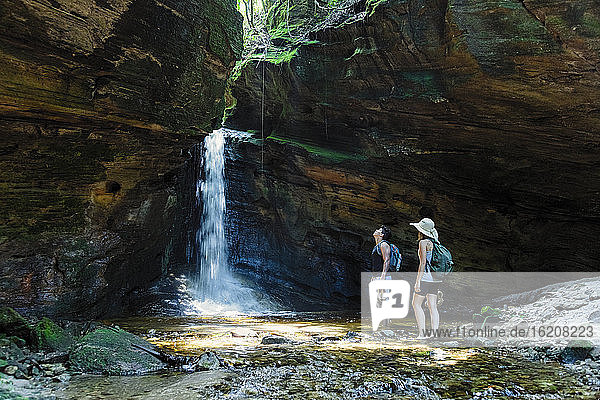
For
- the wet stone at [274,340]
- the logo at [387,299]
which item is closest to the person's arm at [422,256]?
the logo at [387,299]

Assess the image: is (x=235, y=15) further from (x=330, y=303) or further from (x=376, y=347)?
(x=330, y=303)

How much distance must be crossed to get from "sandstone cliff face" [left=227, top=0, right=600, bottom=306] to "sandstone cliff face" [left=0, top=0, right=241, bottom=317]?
3627 millimetres

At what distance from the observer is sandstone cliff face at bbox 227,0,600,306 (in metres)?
8.75

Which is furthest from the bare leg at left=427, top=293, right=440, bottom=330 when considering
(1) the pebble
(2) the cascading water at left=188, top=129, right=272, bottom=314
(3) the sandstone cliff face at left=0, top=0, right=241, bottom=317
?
(2) the cascading water at left=188, top=129, right=272, bottom=314

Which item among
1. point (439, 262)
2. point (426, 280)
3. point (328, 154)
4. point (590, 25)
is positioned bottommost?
point (426, 280)

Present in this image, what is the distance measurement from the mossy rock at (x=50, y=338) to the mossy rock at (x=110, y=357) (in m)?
0.66

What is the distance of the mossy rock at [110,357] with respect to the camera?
4.31 m

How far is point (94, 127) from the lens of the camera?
883cm

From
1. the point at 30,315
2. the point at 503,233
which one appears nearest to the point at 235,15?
the point at 30,315

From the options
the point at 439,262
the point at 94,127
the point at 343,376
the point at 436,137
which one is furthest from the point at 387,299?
the point at 94,127

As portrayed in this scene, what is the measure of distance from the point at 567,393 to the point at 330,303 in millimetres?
11049

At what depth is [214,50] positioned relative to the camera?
9.45 meters

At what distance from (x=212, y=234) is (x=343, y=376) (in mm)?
12009

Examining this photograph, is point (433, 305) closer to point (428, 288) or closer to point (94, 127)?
point (428, 288)
